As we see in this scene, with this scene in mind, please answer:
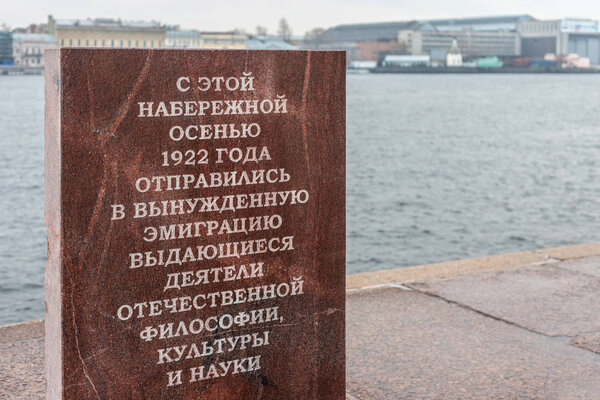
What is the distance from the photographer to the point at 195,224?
2533 millimetres

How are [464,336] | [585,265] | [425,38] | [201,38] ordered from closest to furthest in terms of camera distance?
1. [464,336]
2. [585,265]
3. [201,38]
4. [425,38]

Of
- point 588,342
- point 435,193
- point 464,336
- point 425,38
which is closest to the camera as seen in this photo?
point 588,342

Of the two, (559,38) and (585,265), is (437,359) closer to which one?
(585,265)

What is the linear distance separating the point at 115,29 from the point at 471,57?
5438cm

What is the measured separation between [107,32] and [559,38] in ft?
228

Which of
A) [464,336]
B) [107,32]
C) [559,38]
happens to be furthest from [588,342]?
[559,38]

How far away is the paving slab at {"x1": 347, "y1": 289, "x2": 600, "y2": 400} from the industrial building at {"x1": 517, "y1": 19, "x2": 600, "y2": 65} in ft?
467

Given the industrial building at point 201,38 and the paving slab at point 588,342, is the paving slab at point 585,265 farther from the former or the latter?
the industrial building at point 201,38

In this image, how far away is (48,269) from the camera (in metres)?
2.51

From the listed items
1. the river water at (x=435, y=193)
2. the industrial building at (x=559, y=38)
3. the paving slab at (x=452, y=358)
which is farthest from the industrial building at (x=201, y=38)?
the paving slab at (x=452, y=358)

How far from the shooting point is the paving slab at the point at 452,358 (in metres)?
3.16

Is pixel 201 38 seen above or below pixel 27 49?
above

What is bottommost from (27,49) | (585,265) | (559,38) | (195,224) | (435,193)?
(435,193)

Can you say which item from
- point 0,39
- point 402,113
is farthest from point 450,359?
point 0,39
